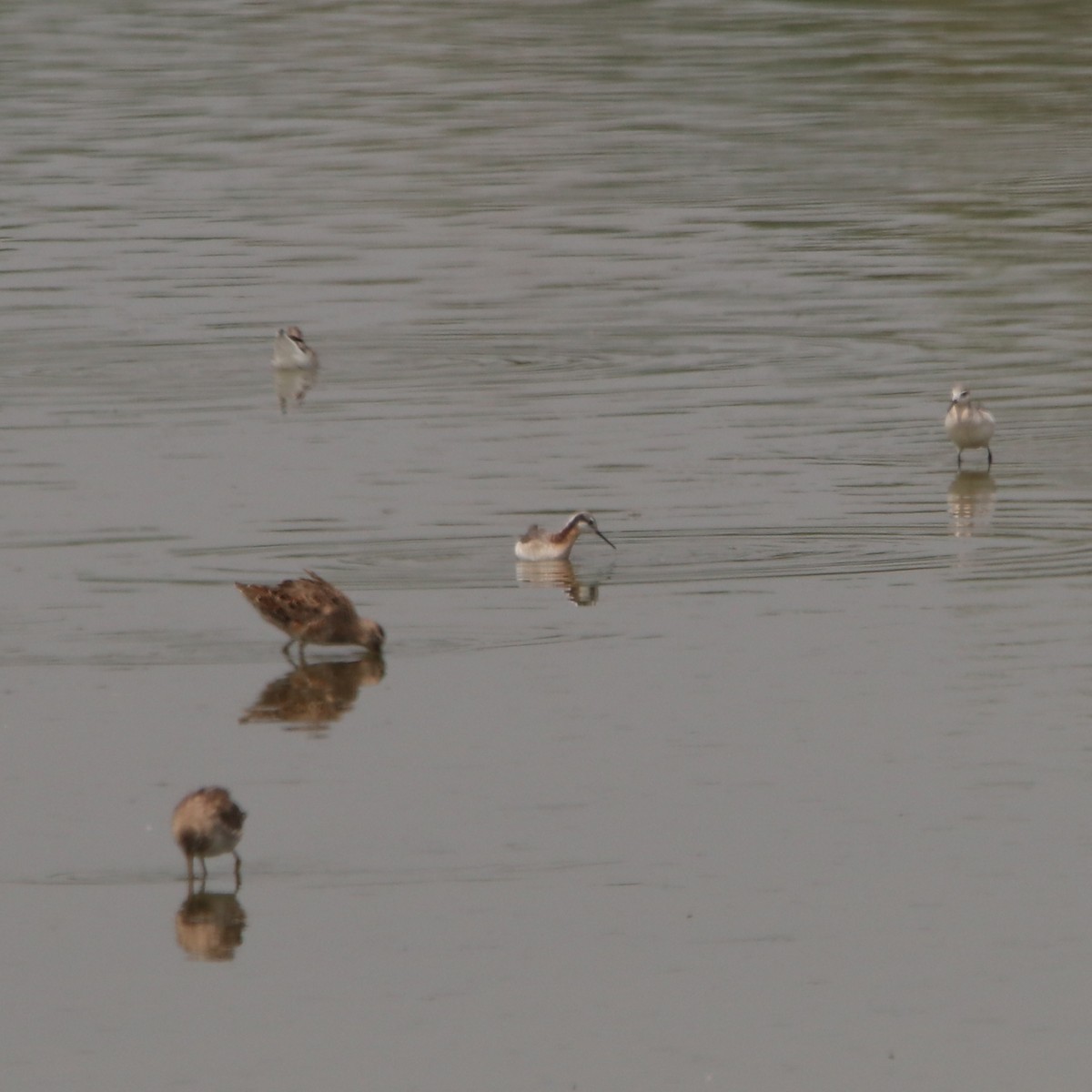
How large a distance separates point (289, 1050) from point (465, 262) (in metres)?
21.9

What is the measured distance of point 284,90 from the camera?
1956 inches

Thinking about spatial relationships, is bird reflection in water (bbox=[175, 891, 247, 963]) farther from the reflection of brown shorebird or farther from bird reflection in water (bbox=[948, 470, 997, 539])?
bird reflection in water (bbox=[948, 470, 997, 539])

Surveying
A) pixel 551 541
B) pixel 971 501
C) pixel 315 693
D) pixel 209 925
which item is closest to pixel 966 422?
pixel 971 501

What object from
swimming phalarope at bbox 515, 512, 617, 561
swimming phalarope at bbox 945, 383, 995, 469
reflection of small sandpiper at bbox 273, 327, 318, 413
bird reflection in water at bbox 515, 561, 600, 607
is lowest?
bird reflection in water at bbox 515, 561, 600, 607

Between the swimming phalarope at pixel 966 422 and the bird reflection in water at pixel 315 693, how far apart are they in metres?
6.49

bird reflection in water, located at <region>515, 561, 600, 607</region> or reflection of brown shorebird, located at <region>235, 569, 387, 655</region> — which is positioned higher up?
bird reflection in water, located at <region>515, 561, 600, 607</region>

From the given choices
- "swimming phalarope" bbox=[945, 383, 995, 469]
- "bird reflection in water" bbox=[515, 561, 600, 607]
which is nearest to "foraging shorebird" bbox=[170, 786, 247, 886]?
"bird reflection in water" bbox=[515, 561, 600, 607]

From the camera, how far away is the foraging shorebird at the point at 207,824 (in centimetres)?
1170

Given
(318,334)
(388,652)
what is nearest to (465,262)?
(318,334)

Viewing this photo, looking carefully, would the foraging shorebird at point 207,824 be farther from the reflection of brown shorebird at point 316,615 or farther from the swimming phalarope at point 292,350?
the swimming phalarope at point 292,350

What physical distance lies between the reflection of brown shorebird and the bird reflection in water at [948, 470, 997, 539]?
4866 mm

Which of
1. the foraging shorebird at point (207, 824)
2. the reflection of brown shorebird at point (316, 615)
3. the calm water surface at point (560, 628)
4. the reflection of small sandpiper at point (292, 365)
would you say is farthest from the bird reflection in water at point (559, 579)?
the reflection of small sandpiper at point (292, 365)

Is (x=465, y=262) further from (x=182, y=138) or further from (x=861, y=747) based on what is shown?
(x=861, y=747)

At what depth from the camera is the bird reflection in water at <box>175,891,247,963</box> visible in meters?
11.3
